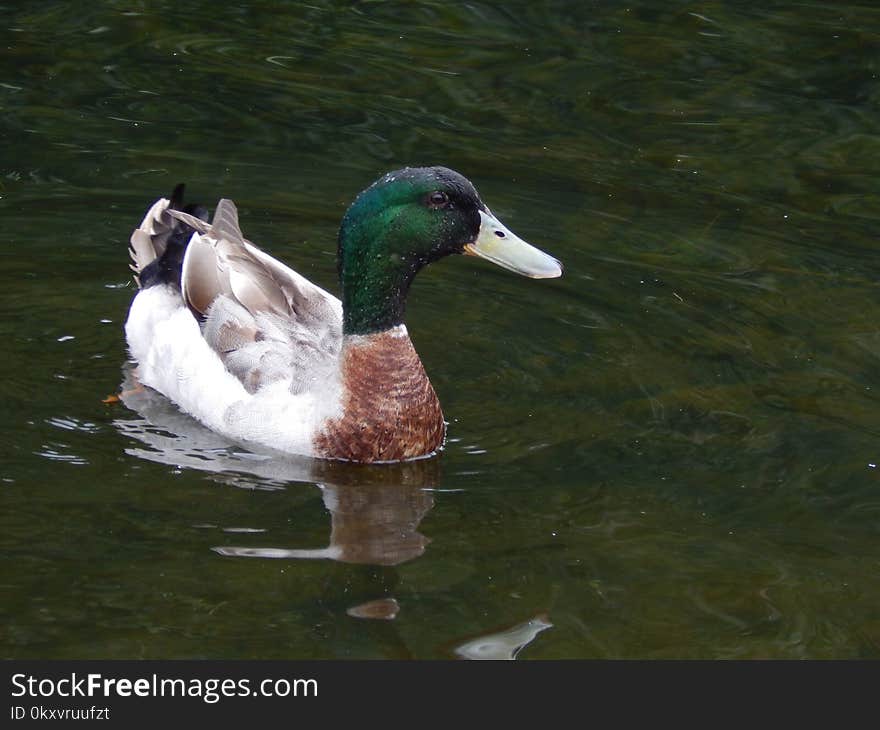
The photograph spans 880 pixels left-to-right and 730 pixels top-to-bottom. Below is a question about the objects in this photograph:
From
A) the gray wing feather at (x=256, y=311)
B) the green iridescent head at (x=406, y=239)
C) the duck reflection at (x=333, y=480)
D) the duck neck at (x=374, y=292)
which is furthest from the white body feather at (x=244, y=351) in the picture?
the green iridescent head at (x=406, y=239)

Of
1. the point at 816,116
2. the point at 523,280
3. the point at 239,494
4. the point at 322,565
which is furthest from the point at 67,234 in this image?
the point at 816,116

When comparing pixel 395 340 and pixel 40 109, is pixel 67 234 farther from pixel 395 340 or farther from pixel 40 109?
pixel 395 340

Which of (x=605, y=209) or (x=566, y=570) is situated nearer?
(x=566, y=570)

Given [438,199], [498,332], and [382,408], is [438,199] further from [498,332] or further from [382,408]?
[498,332]

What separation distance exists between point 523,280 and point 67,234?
2819 mm

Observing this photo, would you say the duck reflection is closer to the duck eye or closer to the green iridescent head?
the green iridescent head

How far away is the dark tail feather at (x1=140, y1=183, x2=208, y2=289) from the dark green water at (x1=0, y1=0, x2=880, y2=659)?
0.32 metres

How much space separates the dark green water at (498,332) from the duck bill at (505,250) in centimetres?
79

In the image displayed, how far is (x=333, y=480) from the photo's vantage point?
25.4 ft

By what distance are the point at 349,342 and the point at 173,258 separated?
1645 millimetres

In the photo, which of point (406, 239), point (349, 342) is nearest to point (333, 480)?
point (349, 342)

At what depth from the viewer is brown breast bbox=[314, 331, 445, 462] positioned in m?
7.96

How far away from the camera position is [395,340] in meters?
8.14

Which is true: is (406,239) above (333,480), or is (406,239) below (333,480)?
above
